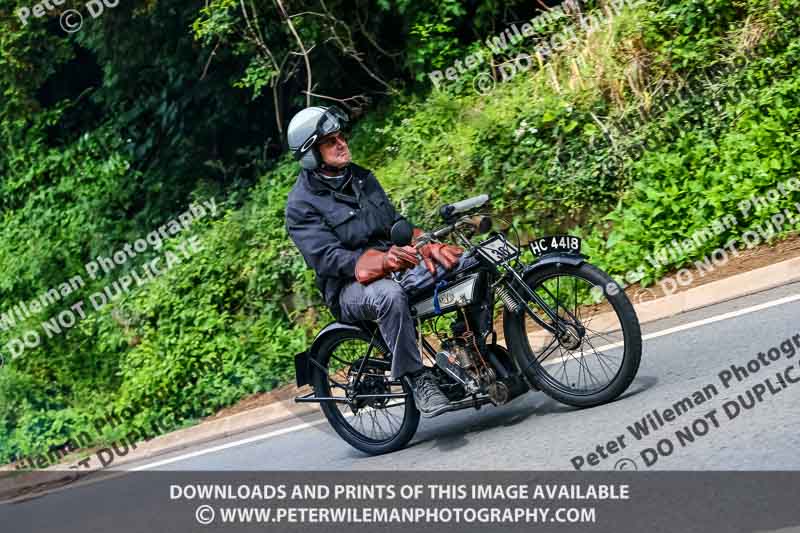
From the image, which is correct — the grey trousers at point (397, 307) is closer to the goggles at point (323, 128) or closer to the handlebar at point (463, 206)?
the handlebar at point (463, 206)

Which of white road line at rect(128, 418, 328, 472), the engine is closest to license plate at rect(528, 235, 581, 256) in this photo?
the engine

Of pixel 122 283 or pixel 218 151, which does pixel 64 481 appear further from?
pixel 218 151

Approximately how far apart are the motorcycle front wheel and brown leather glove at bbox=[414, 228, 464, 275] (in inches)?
29.9

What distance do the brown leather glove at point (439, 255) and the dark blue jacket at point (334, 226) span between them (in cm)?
35

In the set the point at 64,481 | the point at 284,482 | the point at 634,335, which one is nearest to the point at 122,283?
the point at 64,481

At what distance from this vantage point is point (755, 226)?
8.64m

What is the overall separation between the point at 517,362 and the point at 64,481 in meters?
5.00

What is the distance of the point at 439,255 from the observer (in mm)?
6211

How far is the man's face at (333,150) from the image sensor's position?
6410 millimetres

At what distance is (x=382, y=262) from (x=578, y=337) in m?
1.29

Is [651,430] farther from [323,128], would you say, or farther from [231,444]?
[231,444]

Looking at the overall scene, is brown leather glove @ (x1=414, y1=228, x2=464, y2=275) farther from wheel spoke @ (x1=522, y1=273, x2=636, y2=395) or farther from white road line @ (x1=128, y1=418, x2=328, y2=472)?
white road line @ (x1=128, y1=418, x2=328, y2=472)

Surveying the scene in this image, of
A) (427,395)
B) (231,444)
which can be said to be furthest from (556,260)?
(231,444)

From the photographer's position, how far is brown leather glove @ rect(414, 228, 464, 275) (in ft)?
20.4
